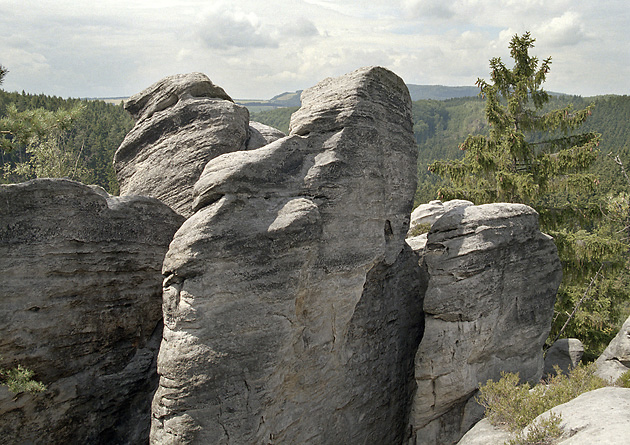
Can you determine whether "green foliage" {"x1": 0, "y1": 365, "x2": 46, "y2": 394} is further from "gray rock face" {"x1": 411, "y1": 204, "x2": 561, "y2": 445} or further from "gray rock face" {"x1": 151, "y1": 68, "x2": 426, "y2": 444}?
"gray rock face" {"x1": 411, "y1": 204, "x2": 561, "y2": 445}

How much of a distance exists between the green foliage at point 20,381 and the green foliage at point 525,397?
11547 mm

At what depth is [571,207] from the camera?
2184 centimetres

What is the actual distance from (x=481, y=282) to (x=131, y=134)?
13.4 metres

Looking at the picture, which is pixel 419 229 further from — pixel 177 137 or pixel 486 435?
pixel 177 137

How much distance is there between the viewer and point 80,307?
1220 centimetres

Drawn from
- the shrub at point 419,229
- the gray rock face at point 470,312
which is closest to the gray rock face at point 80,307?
the gray rock face at point 470,312

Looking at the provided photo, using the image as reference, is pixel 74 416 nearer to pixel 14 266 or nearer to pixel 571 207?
pixel 14 266

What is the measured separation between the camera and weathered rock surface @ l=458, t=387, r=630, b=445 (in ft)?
27.1

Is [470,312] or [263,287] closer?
[263,287]

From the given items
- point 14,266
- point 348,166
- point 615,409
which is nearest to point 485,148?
point 348,166

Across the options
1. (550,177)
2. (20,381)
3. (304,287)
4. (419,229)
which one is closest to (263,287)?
(304,287)

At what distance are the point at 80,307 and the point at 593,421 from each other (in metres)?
13.0

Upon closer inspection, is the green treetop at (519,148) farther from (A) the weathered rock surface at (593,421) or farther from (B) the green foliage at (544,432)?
(B) the green foliage at (544,432)

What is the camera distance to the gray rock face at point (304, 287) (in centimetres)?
1012
